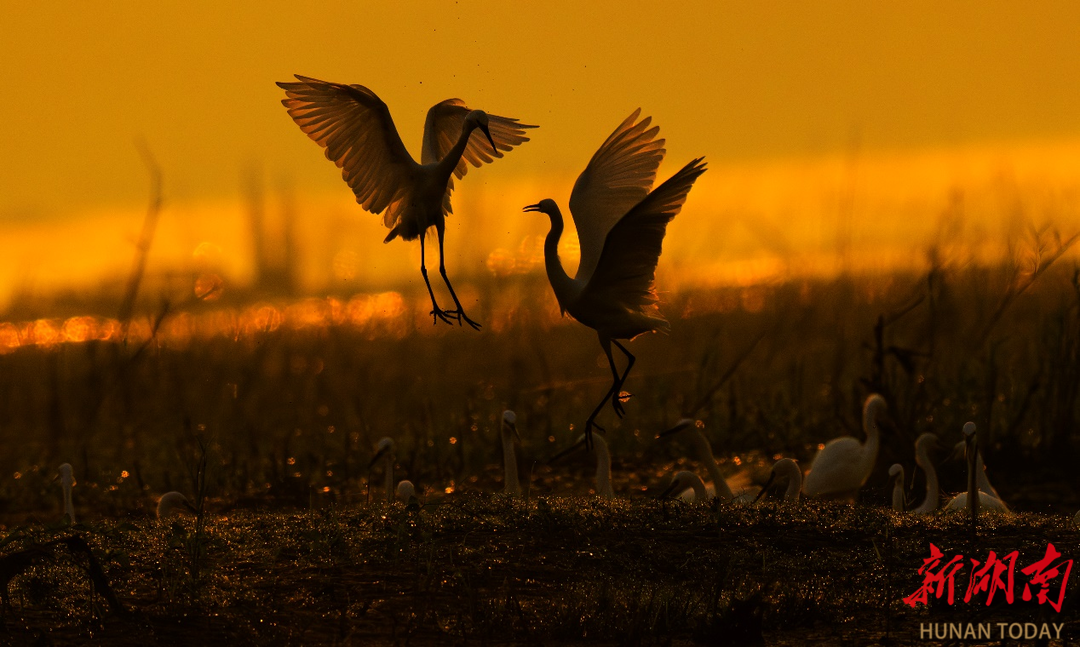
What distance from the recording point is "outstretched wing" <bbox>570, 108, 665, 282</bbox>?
7.81 meters

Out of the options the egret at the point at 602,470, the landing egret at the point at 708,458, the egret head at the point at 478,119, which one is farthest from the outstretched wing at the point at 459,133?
the landing egret at the point at 708,458

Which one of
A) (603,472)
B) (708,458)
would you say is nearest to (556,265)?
(603,472)

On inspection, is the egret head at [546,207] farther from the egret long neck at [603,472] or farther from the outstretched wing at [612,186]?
the egret long neck at [603,472]

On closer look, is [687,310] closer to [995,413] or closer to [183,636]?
[995,413]

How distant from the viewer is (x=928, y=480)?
9.13 m

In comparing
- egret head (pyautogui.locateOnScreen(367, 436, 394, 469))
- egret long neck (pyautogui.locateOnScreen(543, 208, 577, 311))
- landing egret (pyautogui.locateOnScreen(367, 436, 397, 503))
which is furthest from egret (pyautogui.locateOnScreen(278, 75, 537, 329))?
egret head (pyautogui.locateOnScreen(367, 436, 394, 469))

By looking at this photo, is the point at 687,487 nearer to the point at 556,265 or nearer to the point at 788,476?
the point at 788,476

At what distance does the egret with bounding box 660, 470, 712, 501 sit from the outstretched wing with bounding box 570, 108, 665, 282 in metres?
1.57

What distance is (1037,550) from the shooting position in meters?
6.92

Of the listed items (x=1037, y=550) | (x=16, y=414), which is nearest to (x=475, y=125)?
(x=1037, y=550)

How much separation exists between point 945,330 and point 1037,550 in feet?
28.3

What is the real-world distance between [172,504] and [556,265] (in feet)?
10.1

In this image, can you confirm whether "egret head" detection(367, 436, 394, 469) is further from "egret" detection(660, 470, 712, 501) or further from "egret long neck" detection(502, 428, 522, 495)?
"egret" detection(660, 470, 712, 501)

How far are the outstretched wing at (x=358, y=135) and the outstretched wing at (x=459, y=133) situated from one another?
0.28 metres
